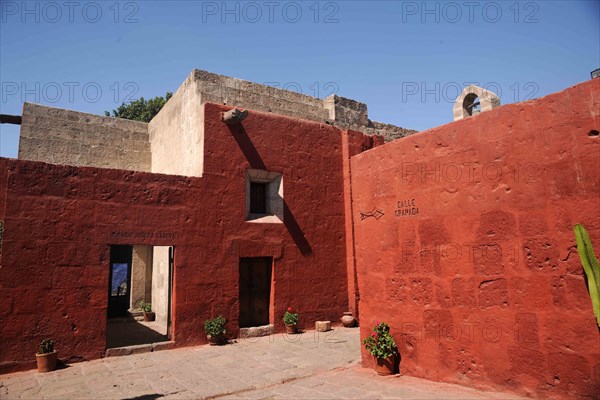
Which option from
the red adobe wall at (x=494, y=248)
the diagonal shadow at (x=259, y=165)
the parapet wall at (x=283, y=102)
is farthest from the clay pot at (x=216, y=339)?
A: the parapet wall at (x=283, y=102)

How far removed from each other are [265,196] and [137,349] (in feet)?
16.0

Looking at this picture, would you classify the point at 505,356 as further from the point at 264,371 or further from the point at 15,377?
the point at 15,377

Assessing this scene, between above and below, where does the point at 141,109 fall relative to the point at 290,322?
above

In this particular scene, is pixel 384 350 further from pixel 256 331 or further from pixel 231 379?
pixel 256 331

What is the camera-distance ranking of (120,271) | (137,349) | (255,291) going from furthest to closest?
(120,271), (255,291), (137,349)

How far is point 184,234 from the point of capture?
925cm

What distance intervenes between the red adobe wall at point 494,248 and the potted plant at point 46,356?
18.6 ft

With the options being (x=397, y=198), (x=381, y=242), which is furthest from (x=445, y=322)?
(x=397, y=198)

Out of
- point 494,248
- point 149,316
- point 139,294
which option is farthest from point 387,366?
point 139,294

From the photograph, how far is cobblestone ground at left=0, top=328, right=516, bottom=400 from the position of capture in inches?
221

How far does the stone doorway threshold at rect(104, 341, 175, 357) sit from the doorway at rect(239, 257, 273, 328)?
6.80ft

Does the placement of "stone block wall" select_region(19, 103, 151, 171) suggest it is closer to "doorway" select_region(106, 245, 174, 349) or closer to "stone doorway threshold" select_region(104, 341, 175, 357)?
"doorway" select_region(106, 245, 174, 349)

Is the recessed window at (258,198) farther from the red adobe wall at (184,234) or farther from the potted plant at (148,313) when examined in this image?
the potted plant at (148,313)

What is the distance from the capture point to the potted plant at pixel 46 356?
23.3 feet
